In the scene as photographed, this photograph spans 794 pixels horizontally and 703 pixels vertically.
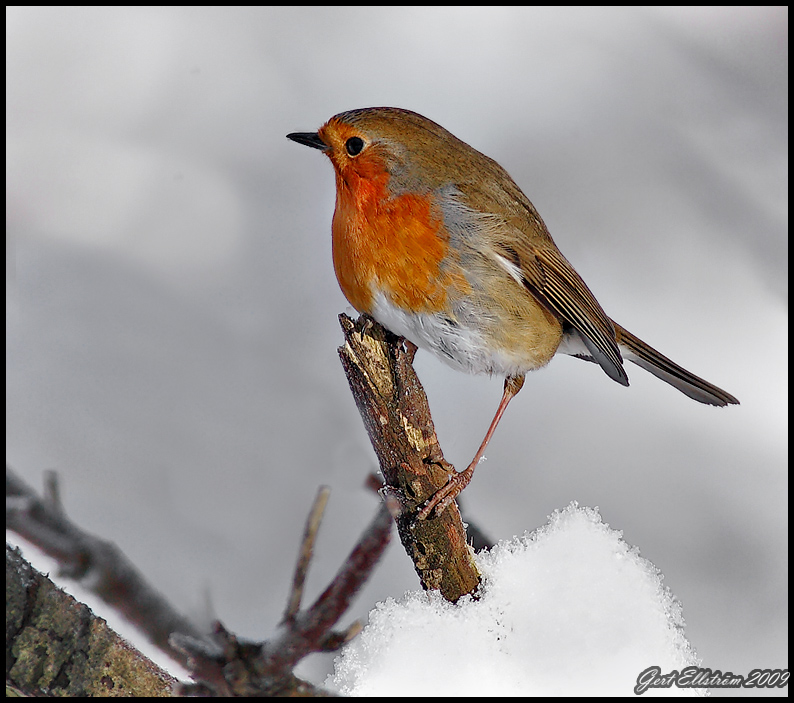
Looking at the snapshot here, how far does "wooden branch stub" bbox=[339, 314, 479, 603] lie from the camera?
1.58m

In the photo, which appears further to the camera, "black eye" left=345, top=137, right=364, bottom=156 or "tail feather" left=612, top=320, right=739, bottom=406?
"tail feather" left=612, top=320, right=739, bottom=406

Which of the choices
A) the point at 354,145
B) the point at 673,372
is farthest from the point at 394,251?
the point at 673,372

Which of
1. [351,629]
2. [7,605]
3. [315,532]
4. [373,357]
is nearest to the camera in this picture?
[7,605]

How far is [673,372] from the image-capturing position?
225 cm

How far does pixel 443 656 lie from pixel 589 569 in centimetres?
42

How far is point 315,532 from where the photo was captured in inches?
79.4

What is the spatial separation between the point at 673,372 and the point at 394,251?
3.46 feet

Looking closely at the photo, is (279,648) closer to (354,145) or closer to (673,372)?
(354,145)

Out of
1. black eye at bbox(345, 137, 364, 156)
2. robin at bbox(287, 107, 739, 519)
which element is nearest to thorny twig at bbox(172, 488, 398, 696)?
robin at bbox(287, 107, 739, 519)

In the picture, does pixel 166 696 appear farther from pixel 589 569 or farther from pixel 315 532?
pixel 589 569

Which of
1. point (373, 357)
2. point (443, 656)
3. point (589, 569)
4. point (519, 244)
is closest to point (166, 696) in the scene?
point (443, 656)

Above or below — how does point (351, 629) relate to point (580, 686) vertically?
below

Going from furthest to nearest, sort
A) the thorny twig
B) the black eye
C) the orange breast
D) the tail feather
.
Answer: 1. the tail feather
2. the black eye
3. the orange breast
4. the thorny twig

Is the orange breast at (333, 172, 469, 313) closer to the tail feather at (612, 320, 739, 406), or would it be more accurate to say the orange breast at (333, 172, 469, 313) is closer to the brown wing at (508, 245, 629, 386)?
the brown wing at (508, 245, 629, 386)
